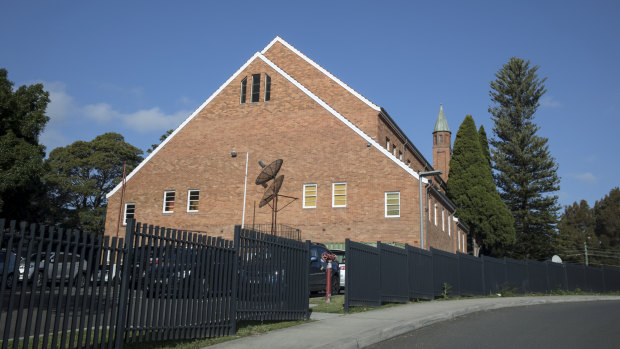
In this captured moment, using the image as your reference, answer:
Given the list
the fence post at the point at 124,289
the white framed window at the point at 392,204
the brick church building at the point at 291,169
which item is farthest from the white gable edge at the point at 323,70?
the fence post at the point at 124,289

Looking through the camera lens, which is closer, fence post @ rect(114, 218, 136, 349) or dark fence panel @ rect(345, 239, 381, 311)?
fence post @ rect(114, 218, 136, 349)

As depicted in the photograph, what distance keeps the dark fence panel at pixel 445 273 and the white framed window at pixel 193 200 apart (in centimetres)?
1915

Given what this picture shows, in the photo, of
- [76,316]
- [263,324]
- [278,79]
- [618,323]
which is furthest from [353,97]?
[76,316]

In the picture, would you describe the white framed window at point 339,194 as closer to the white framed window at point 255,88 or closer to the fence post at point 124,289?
the white framed window at point 255,88

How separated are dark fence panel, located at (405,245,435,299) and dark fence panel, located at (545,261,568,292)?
14.9m

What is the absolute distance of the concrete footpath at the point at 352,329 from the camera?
8.43 metres

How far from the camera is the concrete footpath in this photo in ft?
27.7

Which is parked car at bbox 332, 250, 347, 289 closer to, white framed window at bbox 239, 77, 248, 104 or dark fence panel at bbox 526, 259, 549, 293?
dark fence panel at bbox 526, 259, 549, 293

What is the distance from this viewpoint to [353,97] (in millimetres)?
36781

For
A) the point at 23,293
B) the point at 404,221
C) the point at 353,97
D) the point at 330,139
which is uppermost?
the point at 353,97

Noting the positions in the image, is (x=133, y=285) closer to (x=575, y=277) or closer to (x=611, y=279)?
(x=575, y=277)

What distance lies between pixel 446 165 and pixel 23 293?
62228mm

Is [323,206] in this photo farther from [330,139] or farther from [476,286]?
[476,286]

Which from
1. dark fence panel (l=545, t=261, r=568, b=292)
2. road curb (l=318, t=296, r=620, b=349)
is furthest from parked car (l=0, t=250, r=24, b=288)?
dark fence panel (l=545, t=261, r=568, b=292)
